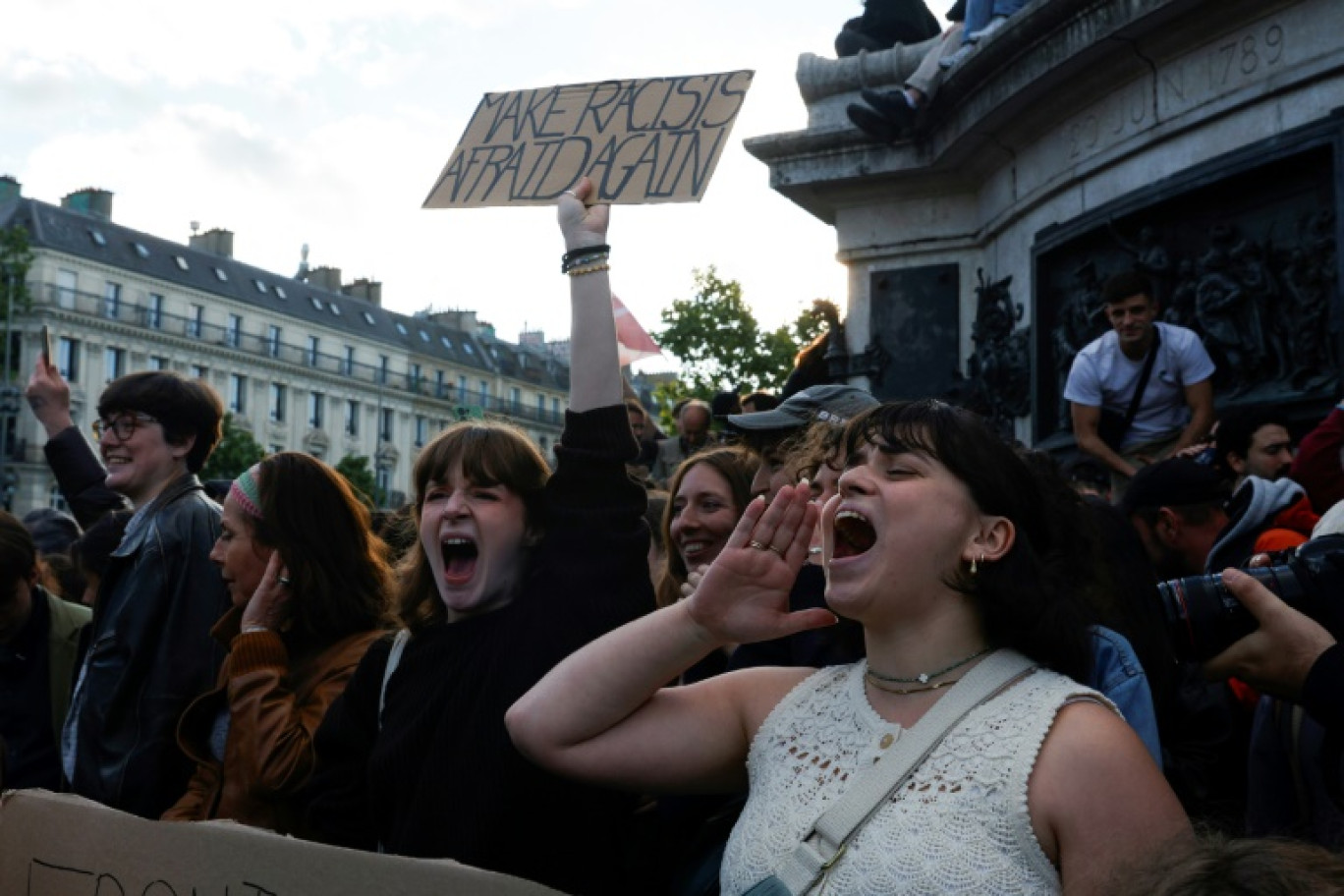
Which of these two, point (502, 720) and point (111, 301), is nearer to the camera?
point (502, 720)

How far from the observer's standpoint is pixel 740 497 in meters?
4.52

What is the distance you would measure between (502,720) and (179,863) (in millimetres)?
667

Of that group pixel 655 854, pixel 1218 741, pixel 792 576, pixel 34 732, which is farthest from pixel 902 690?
pixel 34 732

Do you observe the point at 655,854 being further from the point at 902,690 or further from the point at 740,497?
the point at 740,497

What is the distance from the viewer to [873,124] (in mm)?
9500

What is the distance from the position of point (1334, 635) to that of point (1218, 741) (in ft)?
2.10

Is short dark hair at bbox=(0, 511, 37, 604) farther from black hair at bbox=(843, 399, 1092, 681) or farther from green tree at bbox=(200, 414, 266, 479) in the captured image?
green tree at bbox=(200, 414, 266, 479)

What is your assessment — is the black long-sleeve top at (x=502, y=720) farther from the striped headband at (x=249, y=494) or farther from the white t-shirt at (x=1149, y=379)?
the white t-shirt at (x=1149, y=379)

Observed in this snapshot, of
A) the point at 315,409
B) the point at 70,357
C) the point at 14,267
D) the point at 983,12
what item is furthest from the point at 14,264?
the point at 983,12

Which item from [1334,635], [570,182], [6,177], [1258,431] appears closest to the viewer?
[1334,635]

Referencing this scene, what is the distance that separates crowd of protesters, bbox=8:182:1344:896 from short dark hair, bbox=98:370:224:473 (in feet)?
0.04

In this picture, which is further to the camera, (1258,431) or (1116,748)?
(1258,431)

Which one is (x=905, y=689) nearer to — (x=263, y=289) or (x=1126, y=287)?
(x=1126, y=287)

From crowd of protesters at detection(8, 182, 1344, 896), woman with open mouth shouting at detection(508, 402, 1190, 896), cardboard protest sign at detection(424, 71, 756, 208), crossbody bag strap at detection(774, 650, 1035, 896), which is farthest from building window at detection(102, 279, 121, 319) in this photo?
crossbody bag strap at detection(774, 650, 1035, 896)
